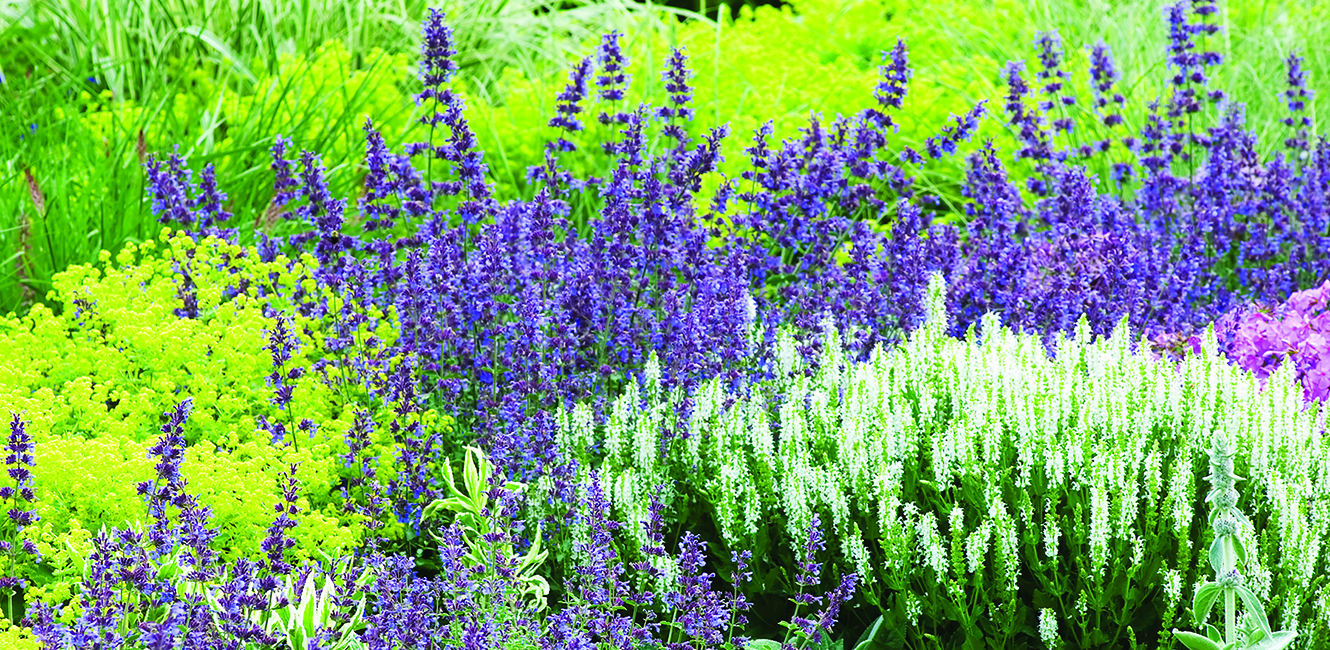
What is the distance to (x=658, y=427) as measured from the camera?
3.22 meters

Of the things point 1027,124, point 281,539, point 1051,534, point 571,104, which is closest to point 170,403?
point 281,539

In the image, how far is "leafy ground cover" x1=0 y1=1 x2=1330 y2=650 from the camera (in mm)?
2580

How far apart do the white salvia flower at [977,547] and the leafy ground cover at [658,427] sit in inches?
0.4

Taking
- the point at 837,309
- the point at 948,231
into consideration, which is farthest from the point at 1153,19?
the point at 837,309

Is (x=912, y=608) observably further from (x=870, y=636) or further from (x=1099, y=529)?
(x=1099, y=529)

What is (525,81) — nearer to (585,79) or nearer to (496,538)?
(585,79)

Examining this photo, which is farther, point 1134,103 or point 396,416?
point 1134,103

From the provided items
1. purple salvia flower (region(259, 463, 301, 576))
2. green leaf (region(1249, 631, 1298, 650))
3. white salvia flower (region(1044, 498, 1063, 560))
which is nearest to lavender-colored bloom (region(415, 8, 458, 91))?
purple salvia flower (region(259, 463, 301, 576))

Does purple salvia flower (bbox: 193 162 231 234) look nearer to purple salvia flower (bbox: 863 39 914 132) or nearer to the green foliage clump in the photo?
the green foliage clump

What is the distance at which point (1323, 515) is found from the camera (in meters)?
2.70

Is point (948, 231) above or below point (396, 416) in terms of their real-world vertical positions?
above

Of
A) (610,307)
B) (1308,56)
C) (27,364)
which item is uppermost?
(1308,56)

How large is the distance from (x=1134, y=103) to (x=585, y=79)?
149 inches

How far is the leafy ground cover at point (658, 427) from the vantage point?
2.58 m
